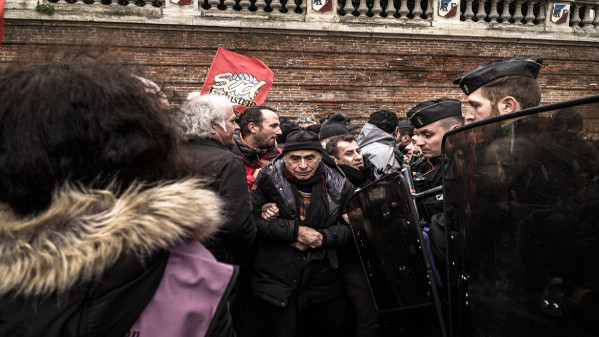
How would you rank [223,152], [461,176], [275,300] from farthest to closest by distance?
[275,300] → [223,152] → [461,176]

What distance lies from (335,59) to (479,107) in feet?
23.4

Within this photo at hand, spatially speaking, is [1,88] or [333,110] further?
[333,110]

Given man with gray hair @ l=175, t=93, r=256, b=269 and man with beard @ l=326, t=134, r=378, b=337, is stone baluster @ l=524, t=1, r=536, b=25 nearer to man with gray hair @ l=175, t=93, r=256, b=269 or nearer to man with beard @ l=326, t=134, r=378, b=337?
man with beard @ l=326, t=134, r=378, b=337

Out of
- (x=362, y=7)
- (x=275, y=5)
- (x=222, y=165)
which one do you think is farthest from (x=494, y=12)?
(x=222, y=165)

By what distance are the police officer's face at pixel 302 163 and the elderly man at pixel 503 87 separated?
3.52 feet

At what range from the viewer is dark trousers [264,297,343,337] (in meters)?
2.50

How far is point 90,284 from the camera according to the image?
77cm

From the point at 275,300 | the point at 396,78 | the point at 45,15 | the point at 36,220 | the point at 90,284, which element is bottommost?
the point at 275,300

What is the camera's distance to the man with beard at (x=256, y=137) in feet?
11.3

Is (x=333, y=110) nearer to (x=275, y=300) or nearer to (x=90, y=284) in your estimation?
(x=275, y=300)

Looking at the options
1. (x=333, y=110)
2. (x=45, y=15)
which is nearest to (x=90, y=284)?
(x=333, y=110)

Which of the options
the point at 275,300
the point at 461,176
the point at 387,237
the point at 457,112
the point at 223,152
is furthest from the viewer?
the point at 457,112

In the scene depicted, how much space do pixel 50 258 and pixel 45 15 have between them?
8.79m

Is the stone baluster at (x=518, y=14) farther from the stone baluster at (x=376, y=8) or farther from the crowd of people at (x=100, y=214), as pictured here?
the crowd of people at (x=100, y=214)
